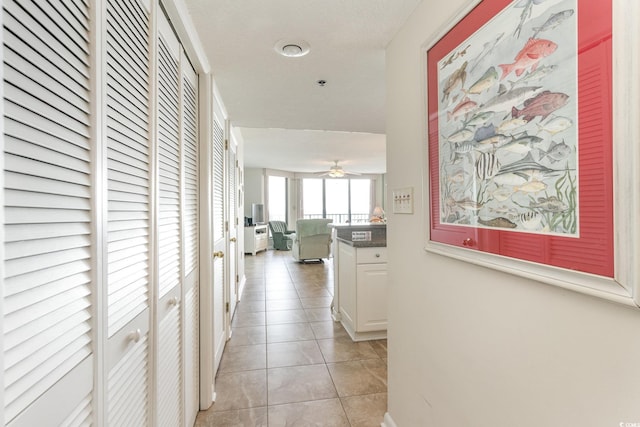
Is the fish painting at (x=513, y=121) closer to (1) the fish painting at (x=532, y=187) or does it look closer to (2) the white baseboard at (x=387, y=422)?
(1) the fish painting at (x=532, y=187)

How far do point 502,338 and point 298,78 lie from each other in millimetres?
1796

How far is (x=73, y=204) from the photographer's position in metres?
0.63

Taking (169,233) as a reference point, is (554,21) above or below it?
above

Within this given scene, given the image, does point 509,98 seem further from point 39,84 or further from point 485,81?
point 39,84

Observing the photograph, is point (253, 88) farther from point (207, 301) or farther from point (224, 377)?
point (224, 377)

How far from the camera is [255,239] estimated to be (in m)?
7.46

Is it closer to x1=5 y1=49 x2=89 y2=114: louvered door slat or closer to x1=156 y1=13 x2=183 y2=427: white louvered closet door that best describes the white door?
x1=156 y1=13 x2=183 y2=427: white louvered closet door

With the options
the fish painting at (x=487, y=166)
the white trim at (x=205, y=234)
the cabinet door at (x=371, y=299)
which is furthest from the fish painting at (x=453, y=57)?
the cabinet door at (x=371, y=299)

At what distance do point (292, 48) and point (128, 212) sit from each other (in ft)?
3.96

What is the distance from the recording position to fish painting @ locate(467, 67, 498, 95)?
87 cm

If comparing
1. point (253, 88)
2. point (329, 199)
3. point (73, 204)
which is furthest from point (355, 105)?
point (329, 199)

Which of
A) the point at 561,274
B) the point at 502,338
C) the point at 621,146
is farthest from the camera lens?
the point at 502,338

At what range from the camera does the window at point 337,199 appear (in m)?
9.61

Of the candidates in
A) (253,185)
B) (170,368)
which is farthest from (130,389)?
(253,185)
